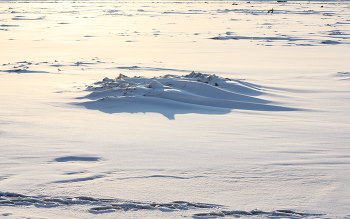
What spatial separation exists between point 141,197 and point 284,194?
0.74 m

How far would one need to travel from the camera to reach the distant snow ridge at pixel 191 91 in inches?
140

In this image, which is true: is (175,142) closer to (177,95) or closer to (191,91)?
(177,95)

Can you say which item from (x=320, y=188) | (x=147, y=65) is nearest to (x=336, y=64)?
(x=147, y=65)

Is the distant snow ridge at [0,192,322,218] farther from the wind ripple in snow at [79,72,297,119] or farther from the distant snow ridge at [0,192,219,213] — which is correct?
the wind ripple in snow at [79,72,297,119]

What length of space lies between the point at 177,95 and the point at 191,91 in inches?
10.8

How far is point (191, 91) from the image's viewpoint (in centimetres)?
389

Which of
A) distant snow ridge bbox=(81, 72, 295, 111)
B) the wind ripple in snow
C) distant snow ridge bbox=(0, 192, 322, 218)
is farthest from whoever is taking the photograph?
distant snow ridge bbox=(81, 72, 295, 111)

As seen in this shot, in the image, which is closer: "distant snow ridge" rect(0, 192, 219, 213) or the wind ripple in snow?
"distant snow ridge" rect(0, 192, 219, 213)

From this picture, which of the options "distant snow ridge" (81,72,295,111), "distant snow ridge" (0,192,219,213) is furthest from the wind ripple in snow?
"distant snow ridge" (0,192,219,213)

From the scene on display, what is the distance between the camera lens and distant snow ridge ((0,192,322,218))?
163cm

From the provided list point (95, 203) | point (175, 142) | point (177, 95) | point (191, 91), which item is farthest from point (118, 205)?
point (191, 91)

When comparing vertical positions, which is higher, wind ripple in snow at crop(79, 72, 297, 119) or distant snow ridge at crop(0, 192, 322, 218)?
wind ripple in snow at crop(79, 72, 297, 119)

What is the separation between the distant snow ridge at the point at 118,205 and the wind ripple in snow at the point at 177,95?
1471mm

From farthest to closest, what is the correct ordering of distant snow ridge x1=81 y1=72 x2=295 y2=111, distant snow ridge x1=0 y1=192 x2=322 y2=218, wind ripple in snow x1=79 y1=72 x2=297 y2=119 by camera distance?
distant snow ridge x1=81 y1=72 x2=295 y2=111
wind ripple in snow x1=79 y1=72 x2=297 y2=119
distant snow ridge x1=0 y1=192 x2=322 y2=218
